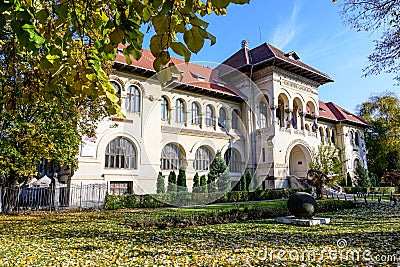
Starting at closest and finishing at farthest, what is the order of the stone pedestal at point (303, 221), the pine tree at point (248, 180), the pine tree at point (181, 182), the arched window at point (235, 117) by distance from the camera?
the stone pedestal at point (303, 221) → the pine tree at point (181, 182) → the pine tree at point (248, 180) → the arched window at point (235, 117)

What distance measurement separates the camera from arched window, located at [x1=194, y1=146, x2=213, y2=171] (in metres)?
24.3

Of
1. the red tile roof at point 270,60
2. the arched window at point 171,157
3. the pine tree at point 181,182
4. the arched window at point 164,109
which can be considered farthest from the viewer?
the red tile roof at point 270,60

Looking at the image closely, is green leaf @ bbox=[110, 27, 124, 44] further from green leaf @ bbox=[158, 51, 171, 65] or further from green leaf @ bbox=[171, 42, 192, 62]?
green leaf @ bbox=[171, 42, 192, 62]

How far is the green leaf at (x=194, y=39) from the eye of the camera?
172 cm

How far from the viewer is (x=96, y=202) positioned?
18.2m

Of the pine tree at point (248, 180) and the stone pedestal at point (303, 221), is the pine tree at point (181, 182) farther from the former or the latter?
the stone pedestal at point (303, 221)

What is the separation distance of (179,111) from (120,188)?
24.9 feet

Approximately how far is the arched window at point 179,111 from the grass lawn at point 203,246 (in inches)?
576

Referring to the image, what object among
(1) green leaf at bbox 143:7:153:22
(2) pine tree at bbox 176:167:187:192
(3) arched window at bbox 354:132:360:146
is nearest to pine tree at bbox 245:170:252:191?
(2) pine tree at bbox 176:167:187:192

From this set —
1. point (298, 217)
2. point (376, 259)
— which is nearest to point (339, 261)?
point (376, 259)

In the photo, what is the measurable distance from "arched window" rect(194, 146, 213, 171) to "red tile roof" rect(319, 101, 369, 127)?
60.3 feet

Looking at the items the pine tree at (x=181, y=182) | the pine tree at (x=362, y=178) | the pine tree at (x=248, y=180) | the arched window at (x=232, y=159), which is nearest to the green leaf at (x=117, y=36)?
the pine tree at (x=181, y=182)

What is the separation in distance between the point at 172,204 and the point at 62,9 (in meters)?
18.9

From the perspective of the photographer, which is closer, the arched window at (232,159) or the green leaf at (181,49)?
the green leaf at (181,49)
